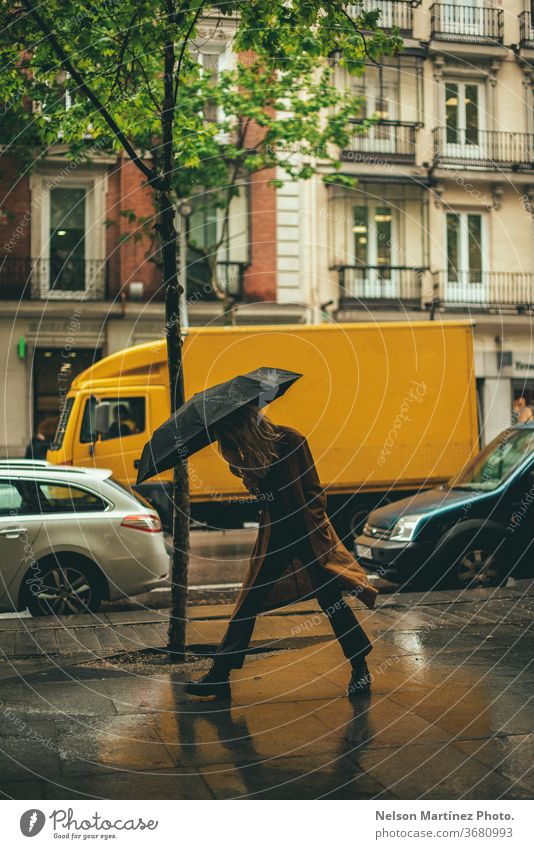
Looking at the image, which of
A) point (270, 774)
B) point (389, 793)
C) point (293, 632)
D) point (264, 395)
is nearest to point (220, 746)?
point (270, 774)

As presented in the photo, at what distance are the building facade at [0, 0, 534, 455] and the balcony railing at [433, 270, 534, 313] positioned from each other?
5 centimetres

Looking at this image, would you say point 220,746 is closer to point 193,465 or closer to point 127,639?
point 127,639

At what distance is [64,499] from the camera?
994cm

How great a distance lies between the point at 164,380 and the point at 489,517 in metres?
6.87

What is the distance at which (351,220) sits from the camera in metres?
27.5

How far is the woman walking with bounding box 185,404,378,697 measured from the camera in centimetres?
599

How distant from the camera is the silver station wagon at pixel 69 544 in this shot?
9.52 meters

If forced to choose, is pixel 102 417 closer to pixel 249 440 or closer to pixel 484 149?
pixel 249 440

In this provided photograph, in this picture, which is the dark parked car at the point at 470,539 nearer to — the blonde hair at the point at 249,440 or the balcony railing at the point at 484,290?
the blonde hair at the point at 249,440

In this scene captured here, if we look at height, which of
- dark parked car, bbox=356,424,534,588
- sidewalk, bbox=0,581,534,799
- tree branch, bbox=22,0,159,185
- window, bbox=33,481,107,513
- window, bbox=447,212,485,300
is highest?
window, bbox=447,212,485,300

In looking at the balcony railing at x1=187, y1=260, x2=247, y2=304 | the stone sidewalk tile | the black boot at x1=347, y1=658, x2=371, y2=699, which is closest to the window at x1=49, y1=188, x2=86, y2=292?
the balcony railing at x1=187, y1=260, x2=247, y2=304

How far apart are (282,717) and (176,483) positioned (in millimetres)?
2635

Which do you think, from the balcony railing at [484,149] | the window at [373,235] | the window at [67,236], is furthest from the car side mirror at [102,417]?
the balcony railing at [484,149]

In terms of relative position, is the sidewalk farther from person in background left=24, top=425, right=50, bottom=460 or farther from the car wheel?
person in background left=24, top=425, right=50, bottom=460
